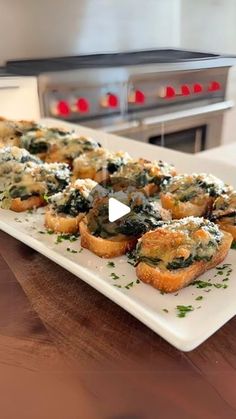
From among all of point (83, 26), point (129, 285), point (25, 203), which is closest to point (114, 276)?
point (129, 285)

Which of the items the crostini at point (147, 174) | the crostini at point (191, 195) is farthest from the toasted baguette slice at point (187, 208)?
the crostini at point (147, 174)

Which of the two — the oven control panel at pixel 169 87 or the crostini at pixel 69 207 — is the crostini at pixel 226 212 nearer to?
the crostini at pixel 69 207

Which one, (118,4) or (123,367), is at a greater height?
(118,4)

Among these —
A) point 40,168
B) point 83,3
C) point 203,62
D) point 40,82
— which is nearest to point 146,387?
point 40,168

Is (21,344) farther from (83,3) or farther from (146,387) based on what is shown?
(83,3)

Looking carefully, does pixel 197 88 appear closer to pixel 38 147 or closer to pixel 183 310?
pixel 38 147
